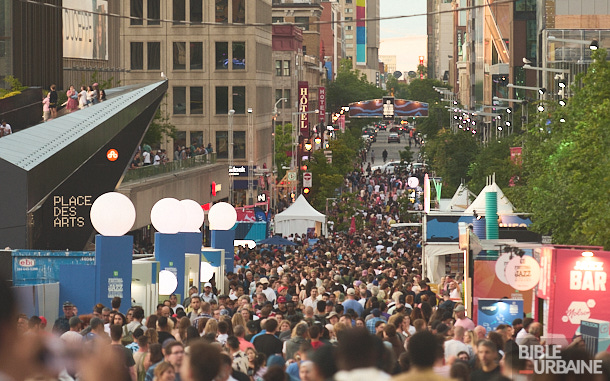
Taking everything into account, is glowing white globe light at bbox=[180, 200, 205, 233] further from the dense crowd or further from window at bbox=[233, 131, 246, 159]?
window at bbox=[233, 131, 246, 159]

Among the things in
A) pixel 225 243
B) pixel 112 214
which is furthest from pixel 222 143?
pixel 112 214

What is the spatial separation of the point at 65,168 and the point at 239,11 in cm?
4967

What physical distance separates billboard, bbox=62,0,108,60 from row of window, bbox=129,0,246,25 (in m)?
13.3

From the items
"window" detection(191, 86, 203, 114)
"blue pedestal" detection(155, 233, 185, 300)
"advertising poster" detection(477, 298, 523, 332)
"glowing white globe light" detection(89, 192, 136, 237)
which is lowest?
"advertising poster" detection(477, 298, 523, 332)

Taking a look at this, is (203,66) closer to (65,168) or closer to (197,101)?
(197,101)

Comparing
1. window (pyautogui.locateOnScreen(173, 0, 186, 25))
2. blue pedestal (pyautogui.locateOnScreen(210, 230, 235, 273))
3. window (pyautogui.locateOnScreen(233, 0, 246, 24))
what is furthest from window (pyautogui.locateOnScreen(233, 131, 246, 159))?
blue pedestal (pyautogui.locateOnScreen(210, 230, 235, 273))

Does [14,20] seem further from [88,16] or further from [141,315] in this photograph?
[141,315]

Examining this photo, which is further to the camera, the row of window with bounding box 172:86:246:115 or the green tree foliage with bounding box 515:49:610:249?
the row of window with bounding box 172:86:246:115

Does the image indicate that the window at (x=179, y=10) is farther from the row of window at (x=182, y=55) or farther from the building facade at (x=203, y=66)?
the row of window at (x=182, y=55)

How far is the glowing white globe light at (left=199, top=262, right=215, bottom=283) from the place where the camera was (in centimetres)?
2467

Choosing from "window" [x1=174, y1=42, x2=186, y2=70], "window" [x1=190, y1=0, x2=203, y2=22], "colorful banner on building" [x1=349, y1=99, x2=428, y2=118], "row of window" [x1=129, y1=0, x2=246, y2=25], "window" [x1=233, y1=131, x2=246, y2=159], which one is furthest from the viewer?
"colorful banner on building" [x1=349, y1=99, x2=428, y2=118]

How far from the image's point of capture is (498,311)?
16.7 m

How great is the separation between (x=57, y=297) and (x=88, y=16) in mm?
37466

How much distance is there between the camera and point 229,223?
92.8 ft
